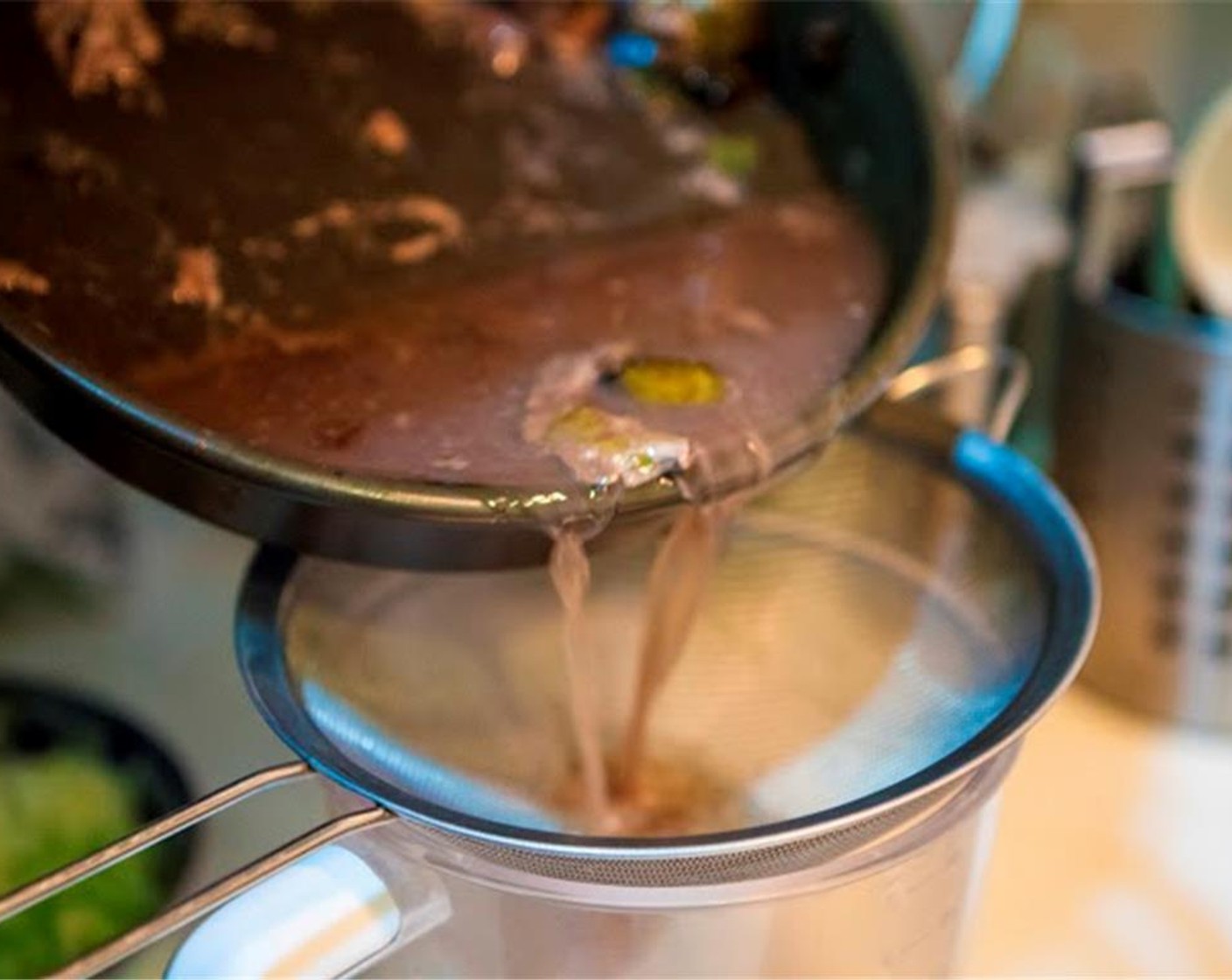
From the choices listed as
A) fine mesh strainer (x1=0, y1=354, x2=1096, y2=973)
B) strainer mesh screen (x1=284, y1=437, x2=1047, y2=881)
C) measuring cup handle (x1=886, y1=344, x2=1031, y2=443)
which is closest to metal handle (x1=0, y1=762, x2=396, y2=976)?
fine mesh strainer (x1=0, y1=354, x2=1096, y2=973)

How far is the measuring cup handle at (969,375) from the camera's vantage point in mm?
702

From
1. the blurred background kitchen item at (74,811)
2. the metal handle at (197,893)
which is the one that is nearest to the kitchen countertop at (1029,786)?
the blurred background kitchen item at (74,811)

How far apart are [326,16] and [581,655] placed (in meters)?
0.30

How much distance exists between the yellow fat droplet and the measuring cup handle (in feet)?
0.34

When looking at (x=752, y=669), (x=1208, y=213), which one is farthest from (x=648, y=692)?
(x=1208, y=213)

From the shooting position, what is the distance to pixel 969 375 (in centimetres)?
80

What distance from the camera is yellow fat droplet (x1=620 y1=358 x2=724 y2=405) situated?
567mm

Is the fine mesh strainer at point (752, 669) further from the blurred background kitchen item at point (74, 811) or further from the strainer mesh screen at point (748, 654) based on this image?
the blurred background kitchen item at point (74, 811)

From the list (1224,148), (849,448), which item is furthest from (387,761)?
(1224,148)

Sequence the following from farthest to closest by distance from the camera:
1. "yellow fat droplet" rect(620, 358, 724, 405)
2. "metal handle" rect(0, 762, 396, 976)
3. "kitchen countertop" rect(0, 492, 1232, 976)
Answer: "kitchen countertop" rect(0, 492, 1232, 976) < "yellow fat droplet" rect(620, 358, 724, 405) < "metal handle" rect(0, 762, 396, 976)

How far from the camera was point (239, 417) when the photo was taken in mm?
528

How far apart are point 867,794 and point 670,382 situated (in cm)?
17

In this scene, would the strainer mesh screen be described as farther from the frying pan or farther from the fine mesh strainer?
the frying pan

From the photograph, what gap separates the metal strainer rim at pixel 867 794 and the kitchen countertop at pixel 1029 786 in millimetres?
90
